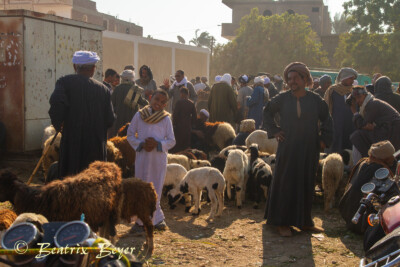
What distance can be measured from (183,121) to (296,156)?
3460 mm

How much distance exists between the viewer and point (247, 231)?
6461 mm

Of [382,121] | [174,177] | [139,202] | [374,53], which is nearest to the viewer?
[139,202]

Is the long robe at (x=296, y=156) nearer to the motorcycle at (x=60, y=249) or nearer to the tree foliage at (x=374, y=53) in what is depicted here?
the motorcycle at (x=60, y=249)

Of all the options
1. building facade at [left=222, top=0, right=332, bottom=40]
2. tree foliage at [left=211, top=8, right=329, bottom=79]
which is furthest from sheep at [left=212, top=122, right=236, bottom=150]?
building facade at [left=222, top=0, right=332, bottom=40]

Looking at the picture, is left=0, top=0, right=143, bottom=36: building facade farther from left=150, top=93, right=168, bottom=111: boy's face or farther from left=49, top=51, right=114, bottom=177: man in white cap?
left=49, top=51, right=114, bottom=177: man in white cap

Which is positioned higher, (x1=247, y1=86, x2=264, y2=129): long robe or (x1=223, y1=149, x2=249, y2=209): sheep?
(x1=247, y1=86, x2=264, y2=129): long robe

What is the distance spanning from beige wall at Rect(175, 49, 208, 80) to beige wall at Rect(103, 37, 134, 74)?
15.3 ft

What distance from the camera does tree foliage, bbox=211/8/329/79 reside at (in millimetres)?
39406

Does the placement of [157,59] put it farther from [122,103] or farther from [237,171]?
[237,171]

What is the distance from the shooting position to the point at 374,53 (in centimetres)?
3731

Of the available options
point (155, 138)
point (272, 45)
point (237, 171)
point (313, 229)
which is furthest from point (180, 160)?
point (272, 45)

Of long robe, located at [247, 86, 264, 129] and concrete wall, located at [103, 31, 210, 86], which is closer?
long robe, located at [247, 86, 264, 129]

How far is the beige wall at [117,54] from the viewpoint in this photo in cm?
2125

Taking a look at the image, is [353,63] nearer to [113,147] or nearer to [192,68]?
[192,68]
